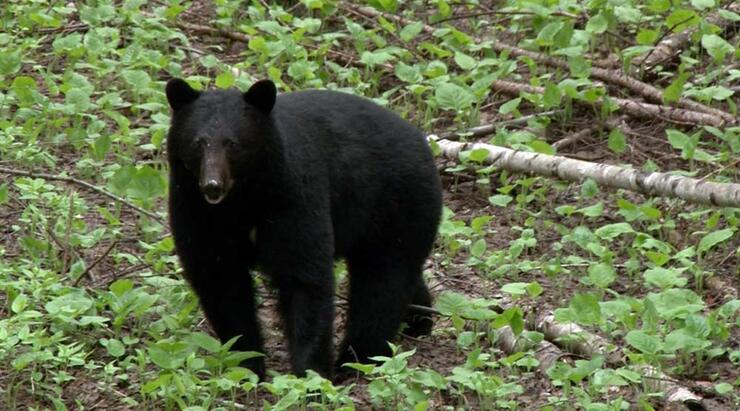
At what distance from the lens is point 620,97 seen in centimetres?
998

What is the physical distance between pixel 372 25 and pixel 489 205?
2997 mm

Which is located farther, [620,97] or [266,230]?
[620,97]

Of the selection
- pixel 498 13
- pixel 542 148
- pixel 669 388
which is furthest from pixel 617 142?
pixel 669 388

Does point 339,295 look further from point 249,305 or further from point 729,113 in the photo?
point 729,113

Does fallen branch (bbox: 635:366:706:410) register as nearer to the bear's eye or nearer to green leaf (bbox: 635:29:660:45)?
the bear's eye

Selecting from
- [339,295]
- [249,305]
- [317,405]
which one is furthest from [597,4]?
[317,405]

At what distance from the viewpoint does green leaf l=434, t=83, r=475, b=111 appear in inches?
371

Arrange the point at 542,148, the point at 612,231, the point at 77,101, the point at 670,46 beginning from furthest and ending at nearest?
the point at 670,46, the point at 77,101, the point at 542,148, the point at 612,231

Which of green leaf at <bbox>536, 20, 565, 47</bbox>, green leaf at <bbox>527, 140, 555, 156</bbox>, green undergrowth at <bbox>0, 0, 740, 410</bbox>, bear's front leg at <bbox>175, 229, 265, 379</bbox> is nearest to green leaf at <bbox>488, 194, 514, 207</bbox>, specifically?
green undergrowth at <bbox>0, 0, 740, 410</bbox>

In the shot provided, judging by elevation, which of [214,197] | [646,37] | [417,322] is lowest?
[417,322]

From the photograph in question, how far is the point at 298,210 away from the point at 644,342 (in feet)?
5.49

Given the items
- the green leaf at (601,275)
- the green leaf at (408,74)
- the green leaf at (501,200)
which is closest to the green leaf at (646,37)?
the green leaf at (408,74)

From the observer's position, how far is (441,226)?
7.92 metres

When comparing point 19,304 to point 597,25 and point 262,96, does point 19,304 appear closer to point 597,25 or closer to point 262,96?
point 262,96
